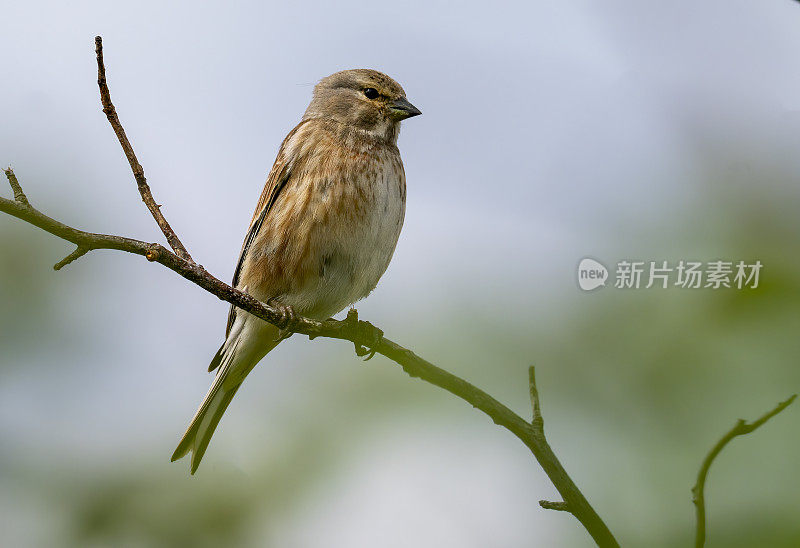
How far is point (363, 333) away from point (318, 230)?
2.71 ft

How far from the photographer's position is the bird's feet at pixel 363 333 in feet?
12.9

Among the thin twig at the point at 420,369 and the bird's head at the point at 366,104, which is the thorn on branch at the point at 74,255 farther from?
the bird's head at the point at 366,104

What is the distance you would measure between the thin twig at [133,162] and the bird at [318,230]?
4.50 ft

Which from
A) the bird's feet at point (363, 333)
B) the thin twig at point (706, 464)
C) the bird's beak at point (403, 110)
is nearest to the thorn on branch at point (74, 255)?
the bird's feet at point (363, 333)

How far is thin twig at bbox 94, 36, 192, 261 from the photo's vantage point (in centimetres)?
288

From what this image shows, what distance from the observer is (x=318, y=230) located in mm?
4711

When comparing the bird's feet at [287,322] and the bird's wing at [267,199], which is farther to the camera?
the bird's wing at [267,199]

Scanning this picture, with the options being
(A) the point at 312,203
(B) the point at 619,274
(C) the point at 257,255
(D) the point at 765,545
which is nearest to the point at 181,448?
(C) the point at 257,255

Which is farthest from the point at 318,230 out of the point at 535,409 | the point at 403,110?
the point at 535,409

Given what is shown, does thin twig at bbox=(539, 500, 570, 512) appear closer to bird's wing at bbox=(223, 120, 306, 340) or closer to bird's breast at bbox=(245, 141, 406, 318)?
bird's breast at bbox=(245, 141, 406, 318)

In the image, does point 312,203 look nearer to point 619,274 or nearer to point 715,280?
point 619,274

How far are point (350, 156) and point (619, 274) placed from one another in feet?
9.68

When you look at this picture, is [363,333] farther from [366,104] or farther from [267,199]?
[366,104]

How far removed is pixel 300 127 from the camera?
5516 millimetres
